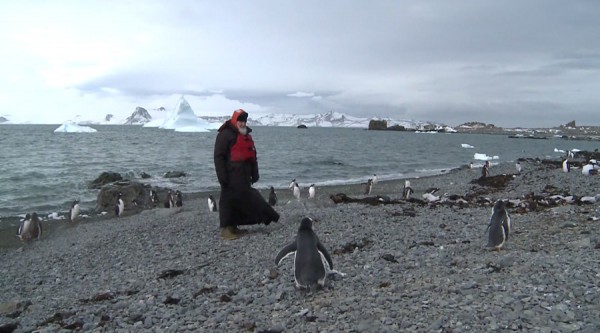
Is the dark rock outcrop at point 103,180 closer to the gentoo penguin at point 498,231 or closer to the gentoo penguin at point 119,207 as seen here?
the gentoo penguin at point 119,207

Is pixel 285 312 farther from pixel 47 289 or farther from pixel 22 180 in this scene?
pixel 22 180

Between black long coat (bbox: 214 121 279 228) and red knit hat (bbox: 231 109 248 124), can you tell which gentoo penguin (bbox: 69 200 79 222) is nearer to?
black long coat (bbox: 214 121 279 228)

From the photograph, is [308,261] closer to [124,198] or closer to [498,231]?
[498,231]

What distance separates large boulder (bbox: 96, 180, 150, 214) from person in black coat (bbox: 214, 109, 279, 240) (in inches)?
385

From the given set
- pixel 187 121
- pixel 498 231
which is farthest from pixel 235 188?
pixel 187 121

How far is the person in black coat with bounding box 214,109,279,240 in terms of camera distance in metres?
8.58

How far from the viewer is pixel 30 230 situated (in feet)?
41.9

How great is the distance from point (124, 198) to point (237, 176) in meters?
11.0

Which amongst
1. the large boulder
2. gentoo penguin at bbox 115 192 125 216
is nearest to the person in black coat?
gentoo penguin at bbox 115 192 125 216

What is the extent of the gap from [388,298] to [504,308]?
1186mm

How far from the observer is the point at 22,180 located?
24781mm

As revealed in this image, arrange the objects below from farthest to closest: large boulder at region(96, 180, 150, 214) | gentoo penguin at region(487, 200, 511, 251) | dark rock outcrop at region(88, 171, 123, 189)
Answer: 1. dark rock outcrop at region(88, 171, 123, 189)
2. large boulder at region(96, 180, 150, 214)
3. gentoo penguin at region(487, 200, 511, 251)

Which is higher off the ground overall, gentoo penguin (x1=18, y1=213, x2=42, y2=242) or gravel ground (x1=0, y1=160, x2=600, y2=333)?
gravel ground (x1=0, y1=160, x2=600, y2=333)

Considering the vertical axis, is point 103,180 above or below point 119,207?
above
